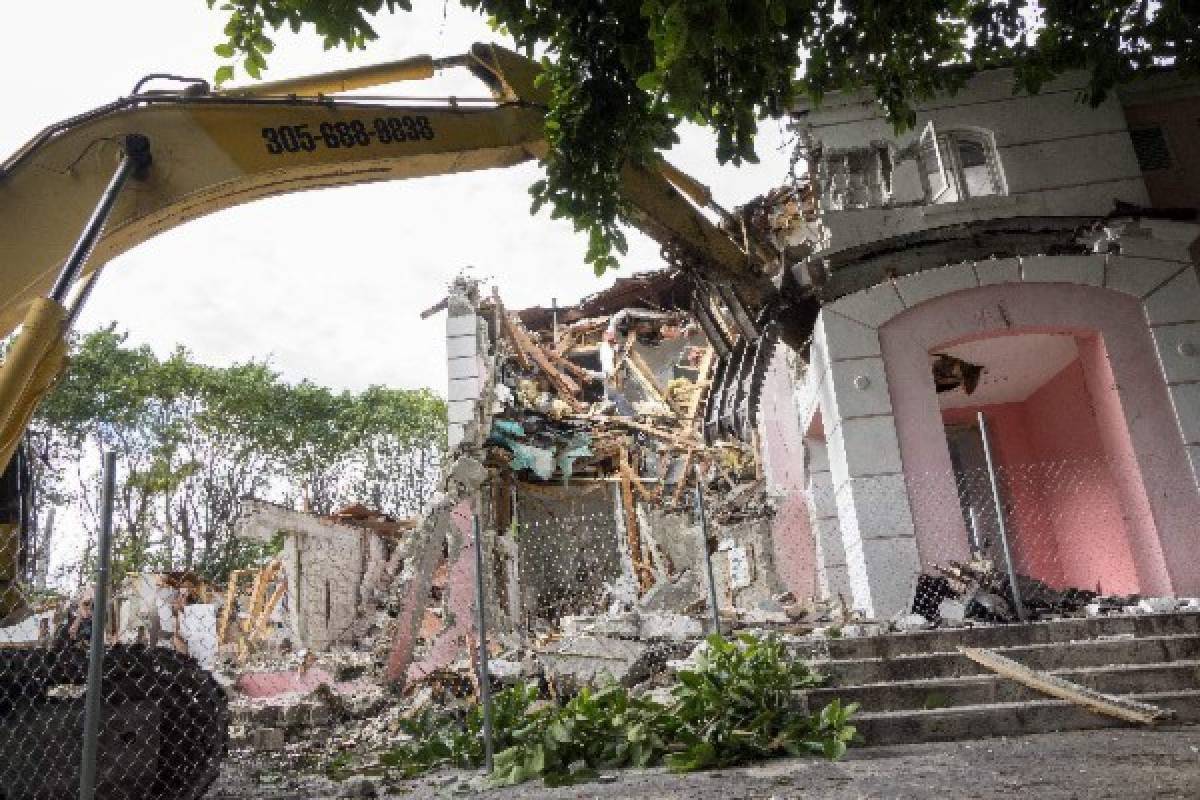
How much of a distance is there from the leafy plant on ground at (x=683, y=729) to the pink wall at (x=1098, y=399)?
11.0ft

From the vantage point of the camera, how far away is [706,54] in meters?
3.76

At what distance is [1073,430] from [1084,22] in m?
6.70

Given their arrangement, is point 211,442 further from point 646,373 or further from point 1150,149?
point 1150,149

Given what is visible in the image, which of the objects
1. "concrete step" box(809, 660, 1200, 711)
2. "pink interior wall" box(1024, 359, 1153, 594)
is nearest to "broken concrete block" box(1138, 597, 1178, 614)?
"concrete step" box(809, 660, 1200, 711)

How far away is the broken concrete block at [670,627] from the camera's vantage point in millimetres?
9766

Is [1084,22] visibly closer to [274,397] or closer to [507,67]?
[507,67]

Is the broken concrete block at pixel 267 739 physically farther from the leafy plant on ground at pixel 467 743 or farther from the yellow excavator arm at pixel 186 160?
the yellow excavator arm at pixel 186 160

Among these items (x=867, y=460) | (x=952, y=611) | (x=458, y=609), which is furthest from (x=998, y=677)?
(x=458, y=609)

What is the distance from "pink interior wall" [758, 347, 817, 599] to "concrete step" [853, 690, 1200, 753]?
6.20 meters

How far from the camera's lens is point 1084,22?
18.5 ft

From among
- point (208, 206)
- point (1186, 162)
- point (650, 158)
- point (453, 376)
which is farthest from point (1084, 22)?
point (453, 376)

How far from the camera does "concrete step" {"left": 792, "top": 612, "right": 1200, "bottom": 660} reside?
6395 millimetres

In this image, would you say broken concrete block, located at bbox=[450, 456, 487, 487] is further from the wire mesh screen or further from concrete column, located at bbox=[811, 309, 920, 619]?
concrete column, located at bbox=[811, 309, 920, 619]

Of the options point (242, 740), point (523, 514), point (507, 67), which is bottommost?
point (242, 740)
